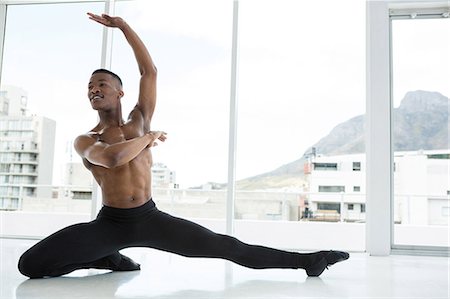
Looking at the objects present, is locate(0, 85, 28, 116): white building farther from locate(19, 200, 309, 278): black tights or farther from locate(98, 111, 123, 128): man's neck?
locate(19, 200, 309, 278): black tights

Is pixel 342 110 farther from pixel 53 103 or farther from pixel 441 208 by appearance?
pixel 53 103

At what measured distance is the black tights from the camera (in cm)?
179

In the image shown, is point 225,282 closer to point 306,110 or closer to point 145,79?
point 145,79

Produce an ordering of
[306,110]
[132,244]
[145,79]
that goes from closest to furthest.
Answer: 1. [132,244]
2. [145,79]
3. [306,110]

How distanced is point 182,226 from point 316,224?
4219mm

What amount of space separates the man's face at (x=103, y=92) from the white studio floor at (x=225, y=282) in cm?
78

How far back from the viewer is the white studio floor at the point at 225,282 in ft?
5.35

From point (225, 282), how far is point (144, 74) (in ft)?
3.56

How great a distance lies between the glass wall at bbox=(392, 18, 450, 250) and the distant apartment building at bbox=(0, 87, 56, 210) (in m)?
3.12

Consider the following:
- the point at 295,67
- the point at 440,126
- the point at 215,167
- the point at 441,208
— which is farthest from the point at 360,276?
the point at 295,67

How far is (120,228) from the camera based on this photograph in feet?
6.18

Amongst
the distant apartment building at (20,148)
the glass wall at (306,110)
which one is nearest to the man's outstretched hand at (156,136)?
the distant apartment building at (20,148)

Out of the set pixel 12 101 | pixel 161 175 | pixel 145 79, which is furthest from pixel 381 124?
pixel 12 101

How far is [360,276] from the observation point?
2.13 meters
